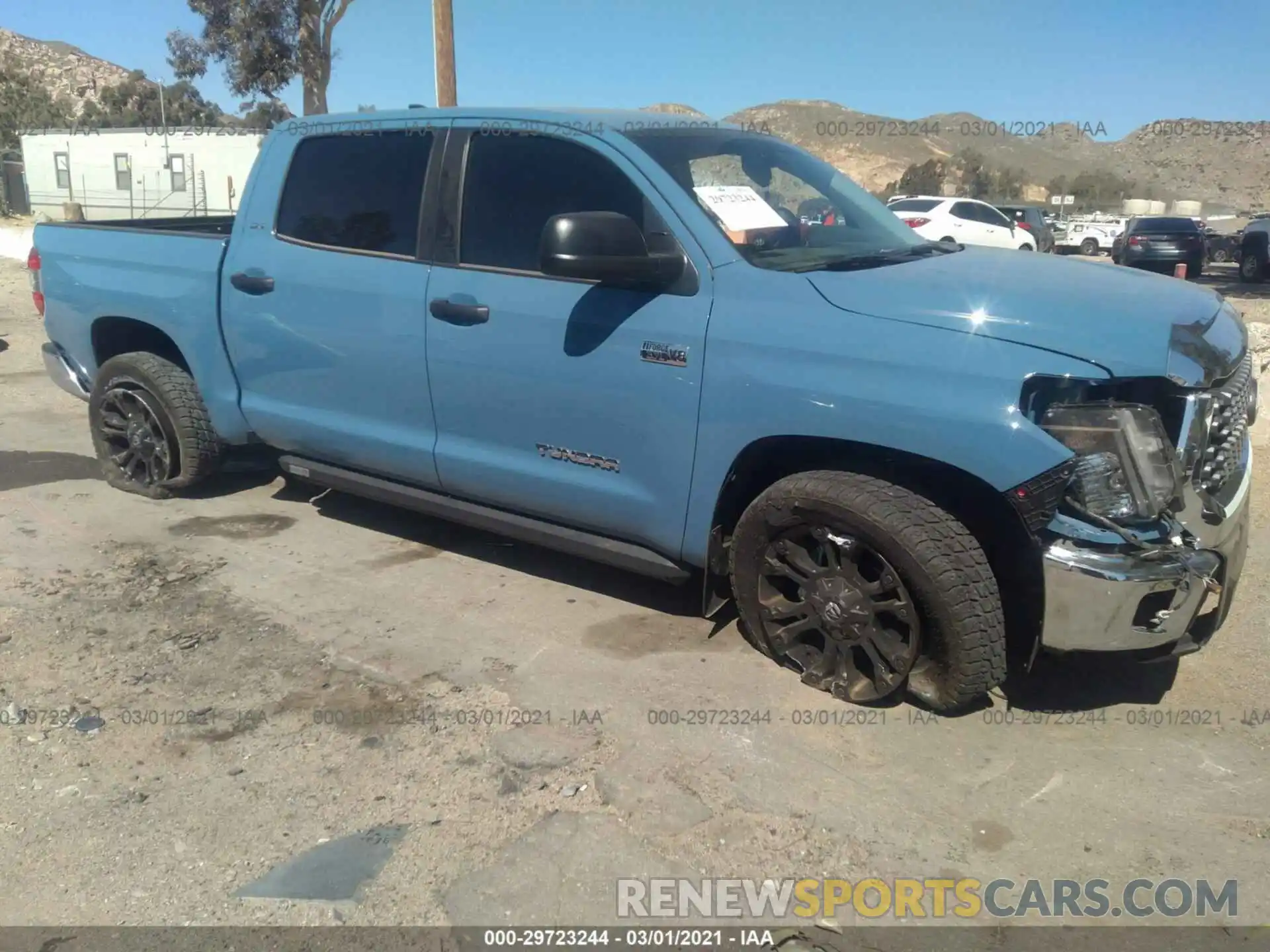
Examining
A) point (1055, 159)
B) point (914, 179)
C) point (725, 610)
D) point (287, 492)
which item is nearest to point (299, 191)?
point (287, 492)

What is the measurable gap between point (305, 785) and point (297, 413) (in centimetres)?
209

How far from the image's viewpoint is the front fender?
2902 mm

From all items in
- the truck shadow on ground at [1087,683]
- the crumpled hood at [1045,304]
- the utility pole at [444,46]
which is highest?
the utility pole at [444,46]

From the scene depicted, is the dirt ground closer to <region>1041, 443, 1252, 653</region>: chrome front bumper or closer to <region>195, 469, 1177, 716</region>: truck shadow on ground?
<region>195, 469, 1177, 716</region>: truck shadow on ground

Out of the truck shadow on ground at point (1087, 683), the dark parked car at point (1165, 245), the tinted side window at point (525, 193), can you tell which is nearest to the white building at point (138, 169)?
the dark parked car at point (1165, 245)

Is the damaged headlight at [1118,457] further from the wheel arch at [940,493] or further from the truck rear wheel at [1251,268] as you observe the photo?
the truck rear wheel at [1251,268]

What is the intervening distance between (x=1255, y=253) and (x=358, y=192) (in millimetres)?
21508

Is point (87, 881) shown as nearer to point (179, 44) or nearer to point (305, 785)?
point (305, 785)

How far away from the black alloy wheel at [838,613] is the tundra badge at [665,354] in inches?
26.6

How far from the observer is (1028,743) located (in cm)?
330

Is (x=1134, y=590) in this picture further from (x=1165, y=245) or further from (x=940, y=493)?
(x=1165, y=245)

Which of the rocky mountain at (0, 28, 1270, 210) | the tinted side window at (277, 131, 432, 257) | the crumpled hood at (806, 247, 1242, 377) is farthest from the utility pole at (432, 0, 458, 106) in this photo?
the rocky mountain at (0, 28, 1270, 210)

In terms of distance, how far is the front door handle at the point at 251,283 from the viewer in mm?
4594

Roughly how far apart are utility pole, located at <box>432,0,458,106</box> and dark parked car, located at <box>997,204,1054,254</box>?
16.9 metres
